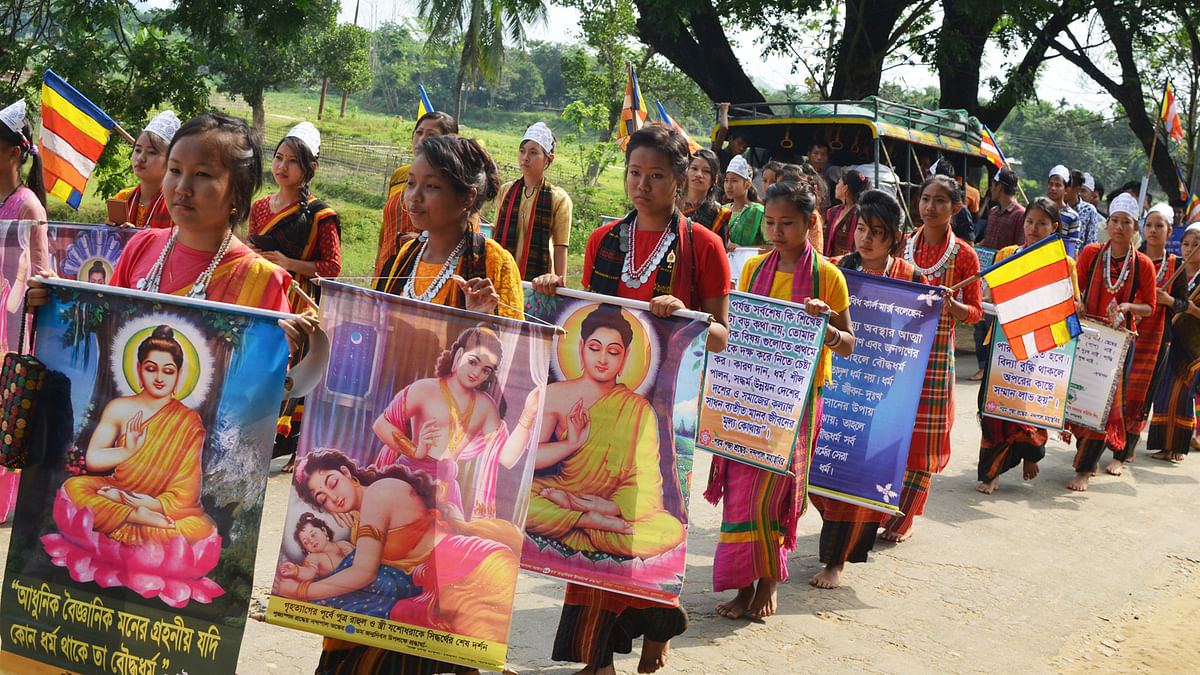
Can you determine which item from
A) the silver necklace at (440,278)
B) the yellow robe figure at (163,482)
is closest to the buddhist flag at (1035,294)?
the silver necklace at (440,278)

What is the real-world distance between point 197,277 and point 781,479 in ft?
9.02

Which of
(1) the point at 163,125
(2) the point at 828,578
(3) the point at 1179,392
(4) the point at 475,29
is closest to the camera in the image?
(1) the point at 163,125

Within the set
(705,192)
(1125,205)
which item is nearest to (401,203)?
(705,192)

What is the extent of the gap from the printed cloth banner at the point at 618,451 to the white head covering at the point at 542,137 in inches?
127

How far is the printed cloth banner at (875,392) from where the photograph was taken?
5.46 m

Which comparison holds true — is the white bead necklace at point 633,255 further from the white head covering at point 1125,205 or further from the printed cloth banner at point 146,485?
the white head covering at point 1125,205

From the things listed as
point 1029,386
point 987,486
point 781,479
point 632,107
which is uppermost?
point 632,107

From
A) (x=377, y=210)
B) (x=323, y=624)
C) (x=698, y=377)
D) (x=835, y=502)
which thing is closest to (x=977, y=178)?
(x=377, y=210)

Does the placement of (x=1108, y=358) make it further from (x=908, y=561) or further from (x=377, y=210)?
(x=377, y=210)

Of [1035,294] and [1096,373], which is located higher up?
[1035,294]

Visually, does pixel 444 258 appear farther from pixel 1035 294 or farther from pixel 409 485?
pixel 1035 294

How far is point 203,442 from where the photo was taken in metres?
2.89

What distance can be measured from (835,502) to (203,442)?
11.4ft

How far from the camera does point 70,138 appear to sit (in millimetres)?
6520
